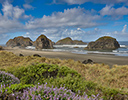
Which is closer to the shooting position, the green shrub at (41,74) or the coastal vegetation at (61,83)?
the coastal vegetation at (61,83)

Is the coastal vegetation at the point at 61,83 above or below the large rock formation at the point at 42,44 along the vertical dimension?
below

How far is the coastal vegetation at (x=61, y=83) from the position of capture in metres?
2.31

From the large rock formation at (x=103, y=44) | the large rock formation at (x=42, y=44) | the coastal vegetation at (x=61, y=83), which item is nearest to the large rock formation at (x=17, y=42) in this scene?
the large rock formation at (x=42, y=44)

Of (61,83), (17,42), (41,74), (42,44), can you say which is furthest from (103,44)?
(17,42)

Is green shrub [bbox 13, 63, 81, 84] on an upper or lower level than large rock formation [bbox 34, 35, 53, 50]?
lower

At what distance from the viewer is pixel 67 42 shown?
103 meters

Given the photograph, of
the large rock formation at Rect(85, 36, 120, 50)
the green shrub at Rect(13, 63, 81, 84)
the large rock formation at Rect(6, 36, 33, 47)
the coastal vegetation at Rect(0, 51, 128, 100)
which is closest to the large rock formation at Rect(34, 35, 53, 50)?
the large rock formation at Rect(85, 36, 120, 50)

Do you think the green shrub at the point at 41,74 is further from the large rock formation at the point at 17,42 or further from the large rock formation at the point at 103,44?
the large rock formation at the point at 17,42

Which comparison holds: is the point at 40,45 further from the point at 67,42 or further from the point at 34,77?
the point at 67,42

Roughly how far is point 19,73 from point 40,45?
137 ft

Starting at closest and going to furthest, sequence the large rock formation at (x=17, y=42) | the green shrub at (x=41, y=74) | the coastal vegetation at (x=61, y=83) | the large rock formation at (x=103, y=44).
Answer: the coastal vegetation at (x=61, y=83) → the green shrub at (x=41, y=74) → the large rock formation at (x=103, y=44) → the large rock formation at (x=17, y=42)

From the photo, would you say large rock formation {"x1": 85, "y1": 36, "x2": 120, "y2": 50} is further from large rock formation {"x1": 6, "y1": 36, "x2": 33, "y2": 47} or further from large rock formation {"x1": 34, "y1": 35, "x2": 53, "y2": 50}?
large rock formation {"x1": 6, "y1": 36, "x2": 33, "y2": 47}

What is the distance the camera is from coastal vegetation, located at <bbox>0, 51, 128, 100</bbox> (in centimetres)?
231

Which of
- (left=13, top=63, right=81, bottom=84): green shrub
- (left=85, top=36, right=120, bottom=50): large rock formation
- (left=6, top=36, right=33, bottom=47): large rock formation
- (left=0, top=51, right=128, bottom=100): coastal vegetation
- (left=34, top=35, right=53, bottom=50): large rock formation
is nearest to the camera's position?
(left=0, top=51, right=128, bottom=100): coastal vegetation
